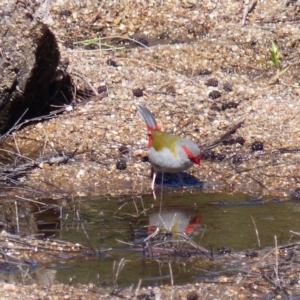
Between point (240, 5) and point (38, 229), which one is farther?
point (240, 5)

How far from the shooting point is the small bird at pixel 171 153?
7.75 meters

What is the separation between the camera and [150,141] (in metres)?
8.11

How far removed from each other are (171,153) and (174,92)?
192 cm

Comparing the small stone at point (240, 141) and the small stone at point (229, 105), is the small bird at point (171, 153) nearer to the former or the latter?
the small stone at point (240, 141)

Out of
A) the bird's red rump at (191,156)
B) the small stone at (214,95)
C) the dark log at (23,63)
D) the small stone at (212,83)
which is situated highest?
the dark log at (23,63)

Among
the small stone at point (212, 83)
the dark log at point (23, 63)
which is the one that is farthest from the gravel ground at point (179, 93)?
the dark log at point (23, 63)

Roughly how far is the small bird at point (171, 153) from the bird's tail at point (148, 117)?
0.24 meters

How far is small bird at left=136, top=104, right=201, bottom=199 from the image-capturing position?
25.4 feet

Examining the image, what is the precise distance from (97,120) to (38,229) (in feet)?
8.23

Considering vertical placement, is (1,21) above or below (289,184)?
above

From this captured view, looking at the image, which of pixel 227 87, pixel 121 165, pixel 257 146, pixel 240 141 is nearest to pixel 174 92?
pixel 227 87

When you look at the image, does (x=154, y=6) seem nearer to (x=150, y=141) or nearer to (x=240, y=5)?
(x=240, y=5)

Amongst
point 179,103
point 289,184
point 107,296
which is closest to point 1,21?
point 179,103

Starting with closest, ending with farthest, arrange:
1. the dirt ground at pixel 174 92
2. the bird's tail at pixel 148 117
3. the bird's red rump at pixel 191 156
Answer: the bird's red rump at pixel 191 156 < the dirt ground at pixel 174 92 < the bird's tail at pixel 148 117
